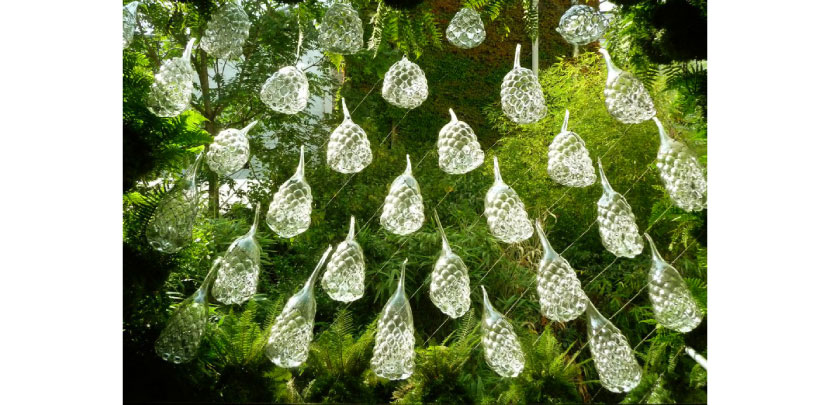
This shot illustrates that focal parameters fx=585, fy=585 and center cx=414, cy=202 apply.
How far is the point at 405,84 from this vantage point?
101 centimetres

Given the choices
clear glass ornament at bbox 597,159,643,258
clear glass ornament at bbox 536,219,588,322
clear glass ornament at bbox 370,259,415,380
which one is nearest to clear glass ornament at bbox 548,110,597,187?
clear glass ornament at bbox 597,159,643,258

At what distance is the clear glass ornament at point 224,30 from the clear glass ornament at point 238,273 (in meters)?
0.34

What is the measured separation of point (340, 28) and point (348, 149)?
20 centimetres

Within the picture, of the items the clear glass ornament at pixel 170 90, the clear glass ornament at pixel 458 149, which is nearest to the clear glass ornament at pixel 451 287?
the clear glass ornament at pixel 458 149

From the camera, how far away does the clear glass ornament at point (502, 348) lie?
986 mm

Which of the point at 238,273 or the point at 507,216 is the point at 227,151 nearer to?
the point at 238,273

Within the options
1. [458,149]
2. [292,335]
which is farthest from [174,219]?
[458,149]

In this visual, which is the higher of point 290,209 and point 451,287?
point 290,209

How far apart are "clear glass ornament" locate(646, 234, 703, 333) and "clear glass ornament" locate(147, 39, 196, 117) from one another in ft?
2.82

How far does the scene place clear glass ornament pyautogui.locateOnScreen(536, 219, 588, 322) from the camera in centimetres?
97
